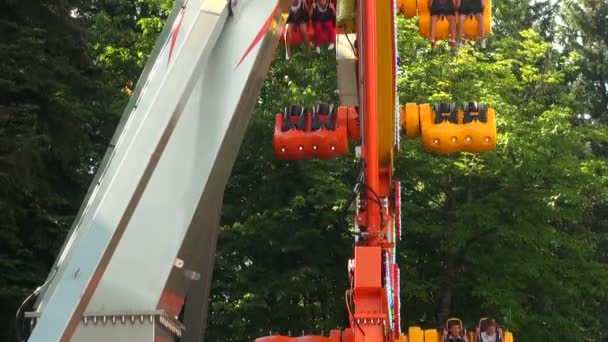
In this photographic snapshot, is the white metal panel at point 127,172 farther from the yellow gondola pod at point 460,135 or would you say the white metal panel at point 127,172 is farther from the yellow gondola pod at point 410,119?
the yellow gondola pod at point 410,119

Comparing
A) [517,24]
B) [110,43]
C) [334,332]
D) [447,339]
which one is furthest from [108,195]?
[517,24]

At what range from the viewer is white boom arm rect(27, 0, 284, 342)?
325 centimetres

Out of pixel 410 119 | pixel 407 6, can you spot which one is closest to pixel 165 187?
pixel 407 6

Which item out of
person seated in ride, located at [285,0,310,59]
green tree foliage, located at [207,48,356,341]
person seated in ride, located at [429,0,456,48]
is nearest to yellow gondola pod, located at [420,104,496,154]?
person seated in ride, located at [429,0,456,48]

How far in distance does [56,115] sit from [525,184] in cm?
1073

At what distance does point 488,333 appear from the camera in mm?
12750

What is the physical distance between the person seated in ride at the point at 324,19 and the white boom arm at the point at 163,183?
7492mm

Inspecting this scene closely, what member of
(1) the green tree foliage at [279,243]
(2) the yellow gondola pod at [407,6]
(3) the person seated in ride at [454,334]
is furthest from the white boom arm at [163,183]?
(1) the green tree foliage at [279,243]

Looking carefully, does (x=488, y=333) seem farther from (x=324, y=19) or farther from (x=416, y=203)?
(x=416, y=203)

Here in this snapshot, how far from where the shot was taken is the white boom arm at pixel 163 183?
128 inches

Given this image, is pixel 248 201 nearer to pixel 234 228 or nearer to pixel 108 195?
pixel 234 228

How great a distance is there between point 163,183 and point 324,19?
8080 millimetres

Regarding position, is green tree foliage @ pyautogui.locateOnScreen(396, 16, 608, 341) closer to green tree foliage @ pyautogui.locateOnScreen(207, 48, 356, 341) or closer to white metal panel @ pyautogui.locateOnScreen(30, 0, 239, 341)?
green tree foliage @ pyautogui.locateOnScreen(207, 48, 356, 341)

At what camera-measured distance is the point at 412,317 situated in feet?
78.8
